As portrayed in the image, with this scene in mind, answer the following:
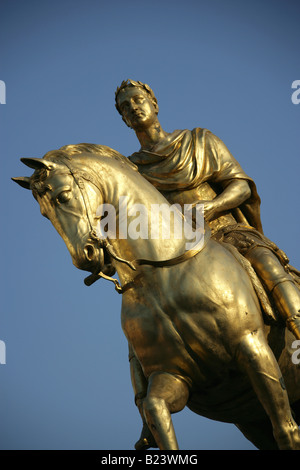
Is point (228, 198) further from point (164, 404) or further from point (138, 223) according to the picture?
point (164, 404)

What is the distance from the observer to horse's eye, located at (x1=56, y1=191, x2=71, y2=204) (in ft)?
23.7

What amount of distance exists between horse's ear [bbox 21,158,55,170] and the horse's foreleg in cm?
206

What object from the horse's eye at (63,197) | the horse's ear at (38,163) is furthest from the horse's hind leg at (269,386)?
the horse's ear at (38,163)

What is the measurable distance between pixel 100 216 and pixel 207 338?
1393 mm

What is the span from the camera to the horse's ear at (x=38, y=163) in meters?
7.41

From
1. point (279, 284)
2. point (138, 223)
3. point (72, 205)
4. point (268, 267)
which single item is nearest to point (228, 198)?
point (268, 267)

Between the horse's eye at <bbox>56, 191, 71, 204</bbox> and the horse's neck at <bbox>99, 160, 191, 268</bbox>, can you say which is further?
the horse's neck at <bbox>99, 160, 191, 268</bbox>

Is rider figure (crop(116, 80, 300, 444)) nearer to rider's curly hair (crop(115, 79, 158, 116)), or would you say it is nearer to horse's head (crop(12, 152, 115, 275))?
rider's curly hair (crop(115, 79, 158, 116))

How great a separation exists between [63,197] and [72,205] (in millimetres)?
105

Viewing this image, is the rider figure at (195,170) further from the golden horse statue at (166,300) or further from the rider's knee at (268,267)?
the golden horse statue at (166,300)

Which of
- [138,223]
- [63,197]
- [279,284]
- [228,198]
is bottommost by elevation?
[279,284]

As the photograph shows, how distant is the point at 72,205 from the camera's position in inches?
284

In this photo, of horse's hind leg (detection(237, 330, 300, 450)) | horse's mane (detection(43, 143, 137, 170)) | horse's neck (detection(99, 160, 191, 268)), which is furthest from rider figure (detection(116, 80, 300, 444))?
horse's hind leg (detection(237, 330, 300, 450))

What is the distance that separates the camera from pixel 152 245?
24.2 ft
